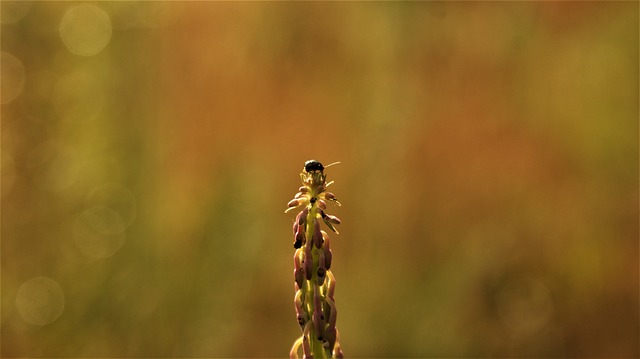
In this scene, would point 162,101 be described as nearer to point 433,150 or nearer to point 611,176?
point 433,150

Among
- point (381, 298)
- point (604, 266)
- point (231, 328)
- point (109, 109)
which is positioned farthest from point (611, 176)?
point (109, 109)

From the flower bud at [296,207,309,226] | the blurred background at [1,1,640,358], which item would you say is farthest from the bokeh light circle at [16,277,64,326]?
the flower bud at [296,207,309,226]

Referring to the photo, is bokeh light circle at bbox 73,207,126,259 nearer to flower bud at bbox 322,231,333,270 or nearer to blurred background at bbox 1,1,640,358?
blurred background at bbox 1,1,640,358

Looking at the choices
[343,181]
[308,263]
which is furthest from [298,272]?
[343,181]

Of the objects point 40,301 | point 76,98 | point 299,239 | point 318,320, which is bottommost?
point 318,320

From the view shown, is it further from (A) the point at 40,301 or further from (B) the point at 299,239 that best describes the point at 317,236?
(A) the point at 40,301

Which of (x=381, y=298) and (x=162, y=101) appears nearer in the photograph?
(x=381, y=298)
